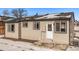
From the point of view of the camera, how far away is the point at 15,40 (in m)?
2.42

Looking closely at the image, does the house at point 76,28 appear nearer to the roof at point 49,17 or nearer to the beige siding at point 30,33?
the roof at point 49,17

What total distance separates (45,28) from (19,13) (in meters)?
0.41

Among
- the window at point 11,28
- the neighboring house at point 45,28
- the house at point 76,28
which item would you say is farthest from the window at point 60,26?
the window at point 11,28

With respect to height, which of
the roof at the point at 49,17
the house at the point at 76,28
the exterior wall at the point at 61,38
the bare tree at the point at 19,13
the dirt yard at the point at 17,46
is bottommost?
the dirt yard at the point at 17,46

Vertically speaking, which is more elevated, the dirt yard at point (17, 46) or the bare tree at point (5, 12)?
the bare tree at point (5, 12)

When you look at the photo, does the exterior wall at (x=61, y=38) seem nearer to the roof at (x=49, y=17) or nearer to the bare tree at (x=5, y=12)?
the roof at (x=49, y=17)

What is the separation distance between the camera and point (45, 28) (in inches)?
93.1

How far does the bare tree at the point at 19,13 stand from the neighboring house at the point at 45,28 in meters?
0.07

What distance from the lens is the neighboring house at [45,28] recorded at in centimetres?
232

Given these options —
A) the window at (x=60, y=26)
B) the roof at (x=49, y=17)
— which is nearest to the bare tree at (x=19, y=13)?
the roof at (x=49, y=17)

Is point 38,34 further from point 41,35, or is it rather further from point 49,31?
point 49,31
